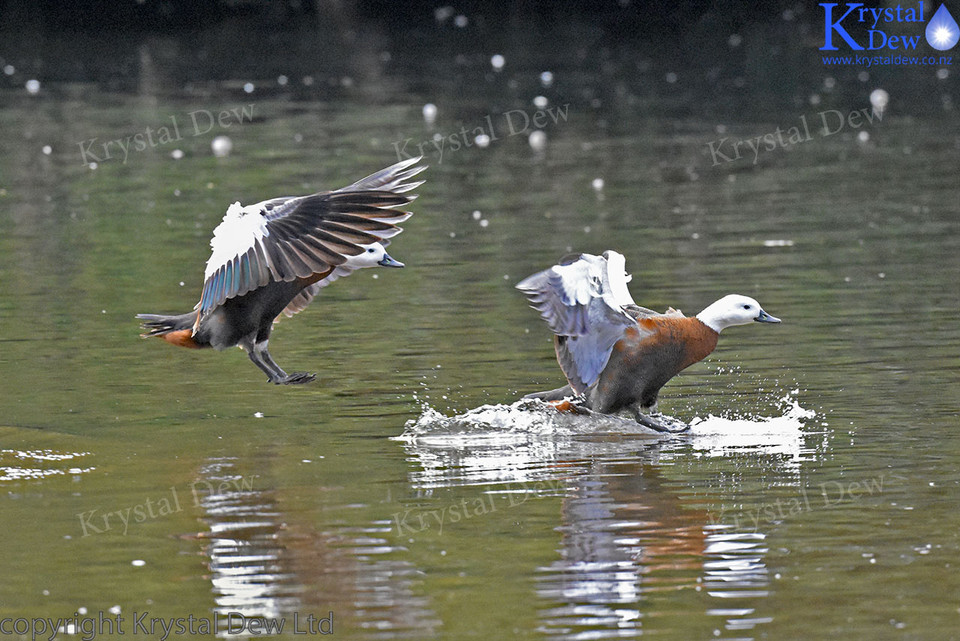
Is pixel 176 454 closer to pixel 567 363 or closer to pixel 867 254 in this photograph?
pixel 567 363

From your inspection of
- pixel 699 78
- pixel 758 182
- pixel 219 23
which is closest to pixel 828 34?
pixel 699 78

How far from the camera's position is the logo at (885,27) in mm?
35938

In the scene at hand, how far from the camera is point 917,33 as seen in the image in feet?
124

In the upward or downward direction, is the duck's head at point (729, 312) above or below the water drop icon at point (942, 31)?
below

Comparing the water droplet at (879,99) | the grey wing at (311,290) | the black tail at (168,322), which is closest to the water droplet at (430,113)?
the water droplet at (879,99)

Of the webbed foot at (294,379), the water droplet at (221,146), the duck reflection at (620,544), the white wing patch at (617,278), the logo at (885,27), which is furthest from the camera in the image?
the logo at (885,27)

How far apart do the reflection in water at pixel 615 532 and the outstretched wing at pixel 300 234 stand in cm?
110

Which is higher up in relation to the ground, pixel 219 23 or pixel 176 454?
pixel 219 23

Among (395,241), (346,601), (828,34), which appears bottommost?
(346,601)

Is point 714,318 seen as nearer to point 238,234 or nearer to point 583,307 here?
point 583,307

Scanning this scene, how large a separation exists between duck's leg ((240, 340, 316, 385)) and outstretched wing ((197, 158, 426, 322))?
66 cm

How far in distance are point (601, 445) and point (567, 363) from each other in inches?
18.3

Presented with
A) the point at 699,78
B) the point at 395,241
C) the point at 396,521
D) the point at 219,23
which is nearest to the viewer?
the point at 396,521

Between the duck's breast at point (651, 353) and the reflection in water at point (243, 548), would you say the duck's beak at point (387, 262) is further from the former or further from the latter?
the reflection in water at point (243, 548)
